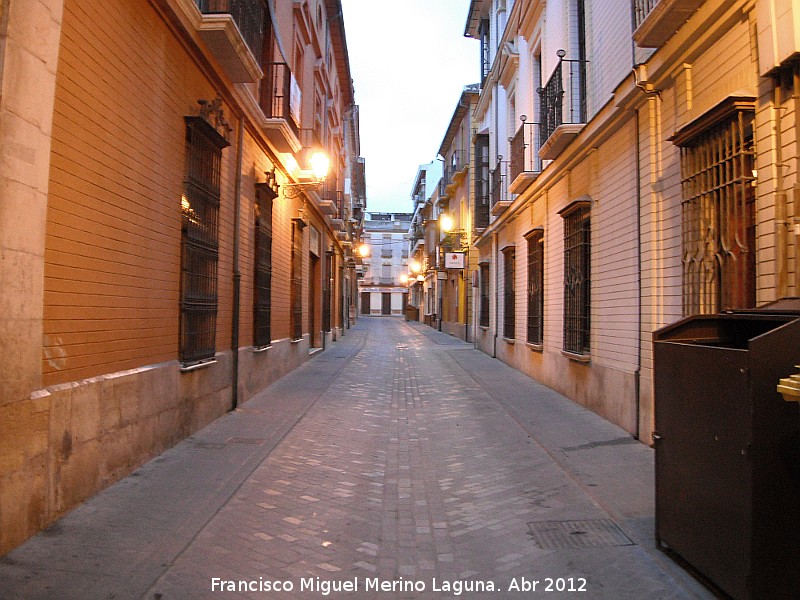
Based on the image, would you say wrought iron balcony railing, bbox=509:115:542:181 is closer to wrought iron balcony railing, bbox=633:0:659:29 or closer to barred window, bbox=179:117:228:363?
wrought iron balcony railing, bbox=633:0:659:29

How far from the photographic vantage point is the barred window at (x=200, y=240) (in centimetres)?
717

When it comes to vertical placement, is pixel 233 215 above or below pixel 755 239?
above

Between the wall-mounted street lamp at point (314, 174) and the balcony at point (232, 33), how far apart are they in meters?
3.66

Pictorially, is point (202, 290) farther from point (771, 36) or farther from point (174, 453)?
point (771, 36)

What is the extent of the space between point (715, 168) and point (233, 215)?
21.2 ft

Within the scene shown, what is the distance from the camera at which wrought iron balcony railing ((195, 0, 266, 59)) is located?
25.4 ft

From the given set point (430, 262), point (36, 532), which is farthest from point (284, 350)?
point (430, 262)

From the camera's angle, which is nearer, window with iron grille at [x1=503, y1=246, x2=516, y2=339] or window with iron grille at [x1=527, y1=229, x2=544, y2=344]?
window with iron grille at [x1=527, y1=229, x2=544, y2=344]

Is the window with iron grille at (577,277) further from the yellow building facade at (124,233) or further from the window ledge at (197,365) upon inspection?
the window ledge at (197,365)

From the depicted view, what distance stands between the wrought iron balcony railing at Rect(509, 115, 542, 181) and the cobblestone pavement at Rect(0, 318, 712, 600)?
677 cm

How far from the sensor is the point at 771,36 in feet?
15.8

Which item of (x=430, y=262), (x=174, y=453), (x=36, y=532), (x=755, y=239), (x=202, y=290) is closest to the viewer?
(x=36, y=532)

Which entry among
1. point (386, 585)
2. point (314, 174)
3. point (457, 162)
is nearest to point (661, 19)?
point (386, 585)

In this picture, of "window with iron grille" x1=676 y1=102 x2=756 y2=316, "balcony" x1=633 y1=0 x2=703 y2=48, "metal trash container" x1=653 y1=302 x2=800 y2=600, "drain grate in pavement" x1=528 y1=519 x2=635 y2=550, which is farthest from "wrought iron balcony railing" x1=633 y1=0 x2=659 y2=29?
"drain grate in pavement" x1=528 y1=519 x2=635 y2=550
